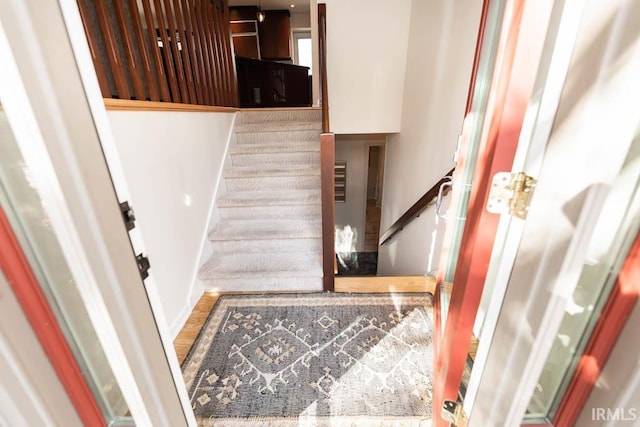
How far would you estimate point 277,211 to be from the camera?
2314 mm

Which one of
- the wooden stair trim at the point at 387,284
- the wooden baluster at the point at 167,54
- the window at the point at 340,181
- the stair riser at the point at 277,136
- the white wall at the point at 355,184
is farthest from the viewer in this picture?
the window at the point at 340,181

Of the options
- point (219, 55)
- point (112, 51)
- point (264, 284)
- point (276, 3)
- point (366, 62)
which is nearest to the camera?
point (112, 51)

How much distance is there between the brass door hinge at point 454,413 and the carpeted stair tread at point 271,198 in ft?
5.44

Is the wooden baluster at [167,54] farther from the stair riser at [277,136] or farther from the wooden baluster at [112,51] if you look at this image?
the stair riser at [277,136]

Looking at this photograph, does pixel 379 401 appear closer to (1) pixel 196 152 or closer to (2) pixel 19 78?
(2) pixel 19 78

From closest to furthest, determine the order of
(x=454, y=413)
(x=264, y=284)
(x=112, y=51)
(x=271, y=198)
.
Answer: (x=454, y=413) < (x=112, y=51) < (x=264, y=284) < (x=271, y=198)

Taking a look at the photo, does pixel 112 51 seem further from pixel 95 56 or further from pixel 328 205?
pixel 328 205

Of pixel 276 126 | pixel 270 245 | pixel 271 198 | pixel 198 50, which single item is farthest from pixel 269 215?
pixel 198 50

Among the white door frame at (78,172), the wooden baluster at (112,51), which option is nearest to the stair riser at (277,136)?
the wooden baluster at (112,51)

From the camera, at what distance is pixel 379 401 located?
123 centimetres

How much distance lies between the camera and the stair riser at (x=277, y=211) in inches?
90.7

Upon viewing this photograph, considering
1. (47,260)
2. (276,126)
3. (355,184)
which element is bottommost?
(355,184)

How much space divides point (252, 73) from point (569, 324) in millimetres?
5237

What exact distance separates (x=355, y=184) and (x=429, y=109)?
3.31 metres
